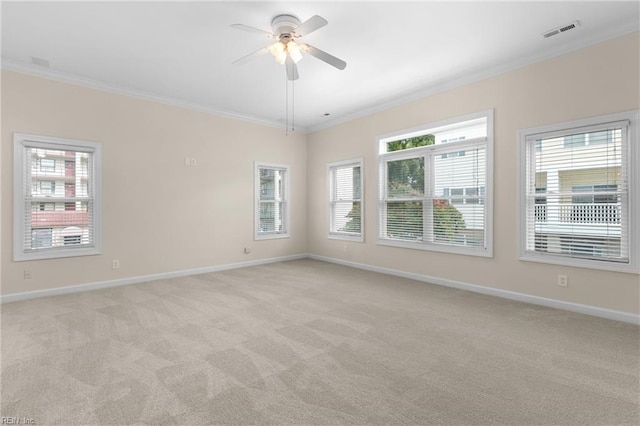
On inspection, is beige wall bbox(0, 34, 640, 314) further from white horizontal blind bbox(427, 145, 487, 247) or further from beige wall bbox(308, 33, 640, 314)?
white horizontal blind bbox(427, 145, 487, 247)

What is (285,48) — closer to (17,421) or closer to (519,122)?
(519,122)

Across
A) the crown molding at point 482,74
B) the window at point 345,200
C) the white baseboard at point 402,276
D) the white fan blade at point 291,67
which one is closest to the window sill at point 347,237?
the window at point 345,200

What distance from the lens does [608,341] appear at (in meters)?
2.68

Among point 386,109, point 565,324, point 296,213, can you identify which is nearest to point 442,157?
point 386,109

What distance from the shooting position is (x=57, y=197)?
13.7ft

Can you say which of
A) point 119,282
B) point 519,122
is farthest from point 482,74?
point 119,282

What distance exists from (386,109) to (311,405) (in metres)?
4.74

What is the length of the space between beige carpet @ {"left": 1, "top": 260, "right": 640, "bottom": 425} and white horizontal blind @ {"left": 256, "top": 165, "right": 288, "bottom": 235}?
2.68 meters

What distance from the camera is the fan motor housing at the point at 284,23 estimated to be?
9.54ft

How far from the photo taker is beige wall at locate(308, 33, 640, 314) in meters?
3.15

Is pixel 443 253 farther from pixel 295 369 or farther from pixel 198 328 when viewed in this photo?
pixel 198 328

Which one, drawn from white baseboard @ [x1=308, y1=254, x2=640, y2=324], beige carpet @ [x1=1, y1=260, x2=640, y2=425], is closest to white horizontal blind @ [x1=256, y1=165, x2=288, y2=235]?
white baseboard @ [x1=308, y1=254, x2=640, y2=324]

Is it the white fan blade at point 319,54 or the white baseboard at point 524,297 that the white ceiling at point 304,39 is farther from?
the white baseboard at point 524,297

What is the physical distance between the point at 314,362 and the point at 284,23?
3004 mm
